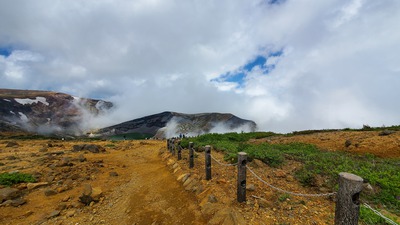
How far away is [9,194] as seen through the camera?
22.5 feet

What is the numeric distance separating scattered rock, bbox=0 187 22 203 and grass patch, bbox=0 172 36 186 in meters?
1.15

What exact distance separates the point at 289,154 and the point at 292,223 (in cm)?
647

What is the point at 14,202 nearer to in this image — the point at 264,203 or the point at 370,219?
the point at 264,203

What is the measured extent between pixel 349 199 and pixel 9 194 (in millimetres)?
9781

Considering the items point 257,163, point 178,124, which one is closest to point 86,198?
point 257,163

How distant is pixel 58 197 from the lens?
7.14 m

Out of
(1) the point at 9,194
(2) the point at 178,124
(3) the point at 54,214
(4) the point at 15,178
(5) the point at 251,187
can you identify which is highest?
(2) the point at 178,124

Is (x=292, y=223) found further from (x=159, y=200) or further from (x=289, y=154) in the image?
(x=289, y=154)

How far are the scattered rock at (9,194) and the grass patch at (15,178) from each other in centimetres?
115

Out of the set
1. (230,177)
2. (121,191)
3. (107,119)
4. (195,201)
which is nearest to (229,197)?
(195,201)

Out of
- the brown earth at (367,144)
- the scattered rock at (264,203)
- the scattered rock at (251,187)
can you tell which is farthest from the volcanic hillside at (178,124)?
the scattered rock at (264,203)

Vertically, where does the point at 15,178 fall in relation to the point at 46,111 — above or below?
below

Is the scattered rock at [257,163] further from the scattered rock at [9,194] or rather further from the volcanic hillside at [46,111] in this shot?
the volcanic hillside at [46,111]

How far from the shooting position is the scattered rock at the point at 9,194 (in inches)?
262
